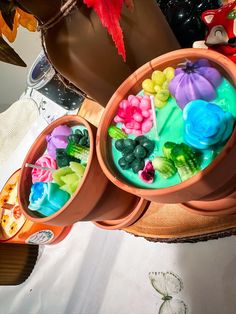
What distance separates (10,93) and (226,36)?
1386 mm

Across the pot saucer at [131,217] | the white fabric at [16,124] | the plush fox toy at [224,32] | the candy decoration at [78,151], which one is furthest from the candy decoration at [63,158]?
the white fabric at [16,124]

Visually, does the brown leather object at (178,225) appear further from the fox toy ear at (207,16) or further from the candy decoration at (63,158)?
the fox toy ear at (207,16)

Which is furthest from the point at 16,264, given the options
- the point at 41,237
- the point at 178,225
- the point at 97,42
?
the point at 97,42

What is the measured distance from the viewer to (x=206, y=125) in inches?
14.1

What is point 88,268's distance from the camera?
0.61 metres

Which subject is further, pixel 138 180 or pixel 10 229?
pixel 10 229

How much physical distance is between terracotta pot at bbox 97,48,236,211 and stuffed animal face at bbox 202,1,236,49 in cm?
5

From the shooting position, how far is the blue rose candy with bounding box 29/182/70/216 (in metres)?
0.49

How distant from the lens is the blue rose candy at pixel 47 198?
0.49m

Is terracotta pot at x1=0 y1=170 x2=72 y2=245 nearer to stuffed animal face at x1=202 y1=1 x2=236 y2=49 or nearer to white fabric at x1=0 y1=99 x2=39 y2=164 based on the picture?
white fabric at x1=0 y1=99 x2=39 y2=164

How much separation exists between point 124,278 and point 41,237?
0.19 meters

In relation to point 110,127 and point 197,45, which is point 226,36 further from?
point 110,127

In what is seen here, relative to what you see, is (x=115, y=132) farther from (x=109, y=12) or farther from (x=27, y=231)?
(x=27, y=231)

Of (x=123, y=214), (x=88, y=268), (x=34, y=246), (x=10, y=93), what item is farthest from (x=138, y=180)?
(x=10, y=93)
